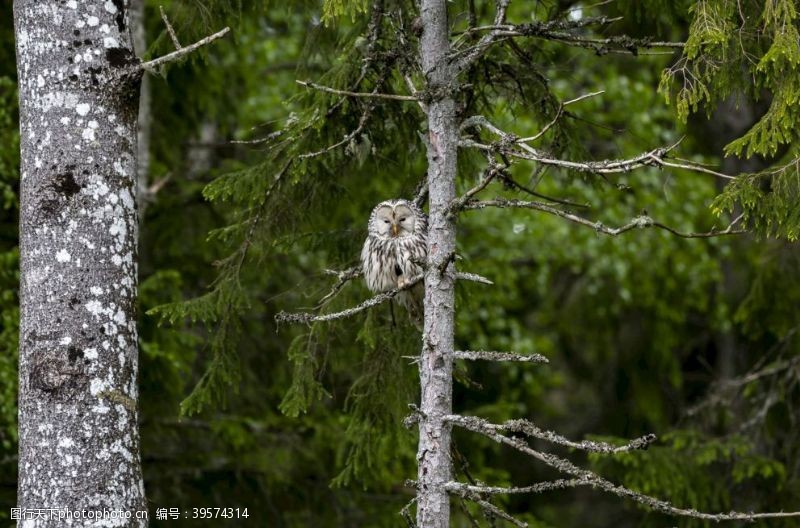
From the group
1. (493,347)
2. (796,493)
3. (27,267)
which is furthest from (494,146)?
(493,347)

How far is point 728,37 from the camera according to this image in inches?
203

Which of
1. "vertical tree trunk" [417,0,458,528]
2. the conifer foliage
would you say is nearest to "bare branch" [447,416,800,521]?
the conifer foliage

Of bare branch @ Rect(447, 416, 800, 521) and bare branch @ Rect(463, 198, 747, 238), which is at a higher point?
bare branch @ Rect(463, 198, 747, 238)

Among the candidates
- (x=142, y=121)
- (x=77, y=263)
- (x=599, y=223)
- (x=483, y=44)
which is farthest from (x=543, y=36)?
(x=142, y=121)

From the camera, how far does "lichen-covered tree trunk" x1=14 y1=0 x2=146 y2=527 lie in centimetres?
519

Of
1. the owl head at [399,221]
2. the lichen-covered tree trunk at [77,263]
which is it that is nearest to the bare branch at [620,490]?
the lichen-covered tree trunk at [77,263]

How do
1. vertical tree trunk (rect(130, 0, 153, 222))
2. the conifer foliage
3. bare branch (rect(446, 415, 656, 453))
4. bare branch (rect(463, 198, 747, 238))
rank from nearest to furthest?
1. bare branch (rect(446, 415, 656, 453))
2. bare branch (rect(463, 198, 747, 238))
3. the conifer foliage
4. vertical tree trunk (rect(130, 0, 153, 222))

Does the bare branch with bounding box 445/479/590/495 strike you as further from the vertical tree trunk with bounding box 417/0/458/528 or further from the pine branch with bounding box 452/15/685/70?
the pine branch with bounding box 452/15/685/70

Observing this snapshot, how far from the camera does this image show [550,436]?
184 inches

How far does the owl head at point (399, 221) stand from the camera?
21.3 ft

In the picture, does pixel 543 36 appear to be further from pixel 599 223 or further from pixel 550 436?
pixel 550 436

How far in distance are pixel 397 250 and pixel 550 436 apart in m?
1.93

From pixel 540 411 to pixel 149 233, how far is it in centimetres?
698

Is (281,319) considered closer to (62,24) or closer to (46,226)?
(46,226)
